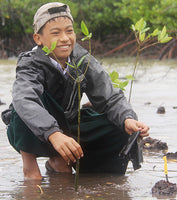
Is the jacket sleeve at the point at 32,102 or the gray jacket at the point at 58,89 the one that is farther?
the gray jacket at the point at 58,89

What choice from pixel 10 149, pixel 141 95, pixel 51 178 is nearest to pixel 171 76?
pixel 141 95

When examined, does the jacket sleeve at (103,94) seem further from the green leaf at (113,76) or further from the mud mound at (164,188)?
the mud mound at (164,188)

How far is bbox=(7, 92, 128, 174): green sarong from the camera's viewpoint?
2.90 meters

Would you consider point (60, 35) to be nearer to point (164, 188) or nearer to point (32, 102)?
point (32, 102)

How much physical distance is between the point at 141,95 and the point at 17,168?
15.6 ft

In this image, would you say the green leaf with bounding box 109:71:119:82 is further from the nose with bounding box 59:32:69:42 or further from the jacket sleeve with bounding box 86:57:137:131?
the nose with bounding box 59:32:69:42

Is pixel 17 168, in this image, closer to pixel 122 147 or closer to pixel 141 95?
pixel 122 147

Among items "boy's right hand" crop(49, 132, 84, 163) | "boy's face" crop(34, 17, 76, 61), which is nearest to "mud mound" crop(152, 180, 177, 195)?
"boy's right hand" crop(49, 132, 84, 163)

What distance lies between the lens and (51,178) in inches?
120

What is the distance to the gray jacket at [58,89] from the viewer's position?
2.70 m

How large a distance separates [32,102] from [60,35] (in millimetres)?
465

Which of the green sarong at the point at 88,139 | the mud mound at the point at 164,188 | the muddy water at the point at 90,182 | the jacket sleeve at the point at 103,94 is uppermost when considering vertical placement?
the jacket sleeve at the point at 103,94

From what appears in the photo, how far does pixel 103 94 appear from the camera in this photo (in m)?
3.01

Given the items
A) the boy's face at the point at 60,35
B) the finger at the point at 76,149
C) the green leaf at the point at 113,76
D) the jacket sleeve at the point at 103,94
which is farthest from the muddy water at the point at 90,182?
the boy's face at the point at 60,35
